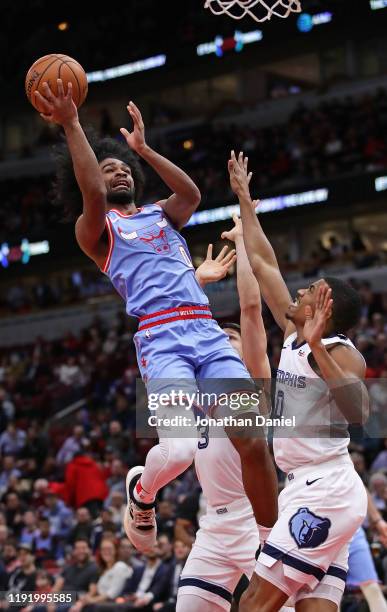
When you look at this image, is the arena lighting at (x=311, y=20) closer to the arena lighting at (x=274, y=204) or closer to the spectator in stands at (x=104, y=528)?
the arena lighting at (x=274, y=204)

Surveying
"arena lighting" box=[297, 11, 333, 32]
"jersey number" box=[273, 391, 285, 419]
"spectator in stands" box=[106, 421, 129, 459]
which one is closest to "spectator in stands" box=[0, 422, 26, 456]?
"spectator in stands" box=[106, 421, 129, 459]

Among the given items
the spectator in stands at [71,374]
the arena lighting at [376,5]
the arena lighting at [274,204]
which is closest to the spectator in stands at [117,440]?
the spectator in stands at [71,374]

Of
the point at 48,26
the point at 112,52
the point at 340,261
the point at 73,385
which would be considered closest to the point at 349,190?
the point at 340,261

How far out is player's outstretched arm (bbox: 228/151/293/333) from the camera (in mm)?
6230

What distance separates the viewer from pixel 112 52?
31422 mm

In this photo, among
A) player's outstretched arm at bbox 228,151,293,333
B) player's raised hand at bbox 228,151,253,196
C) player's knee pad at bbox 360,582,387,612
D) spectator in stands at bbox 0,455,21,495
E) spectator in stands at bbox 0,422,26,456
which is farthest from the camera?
spectator in stands at bbox 0,422,26,456

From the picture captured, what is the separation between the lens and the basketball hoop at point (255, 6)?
23.5 ft

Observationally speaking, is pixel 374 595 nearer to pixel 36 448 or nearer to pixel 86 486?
pixel 86 486

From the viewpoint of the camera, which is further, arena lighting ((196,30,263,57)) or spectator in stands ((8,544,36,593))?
arena lighting ((196,30,263,57))

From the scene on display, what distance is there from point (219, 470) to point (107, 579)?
239 inches

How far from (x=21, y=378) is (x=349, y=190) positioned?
9268mm

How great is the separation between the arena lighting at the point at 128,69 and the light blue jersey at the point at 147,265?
25345mm

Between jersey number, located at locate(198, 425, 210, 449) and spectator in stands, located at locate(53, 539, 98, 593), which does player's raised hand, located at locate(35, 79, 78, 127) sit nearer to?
jersey number, located at locate(198, 425, 210, 449)

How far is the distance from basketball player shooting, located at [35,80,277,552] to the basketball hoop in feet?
5.83
